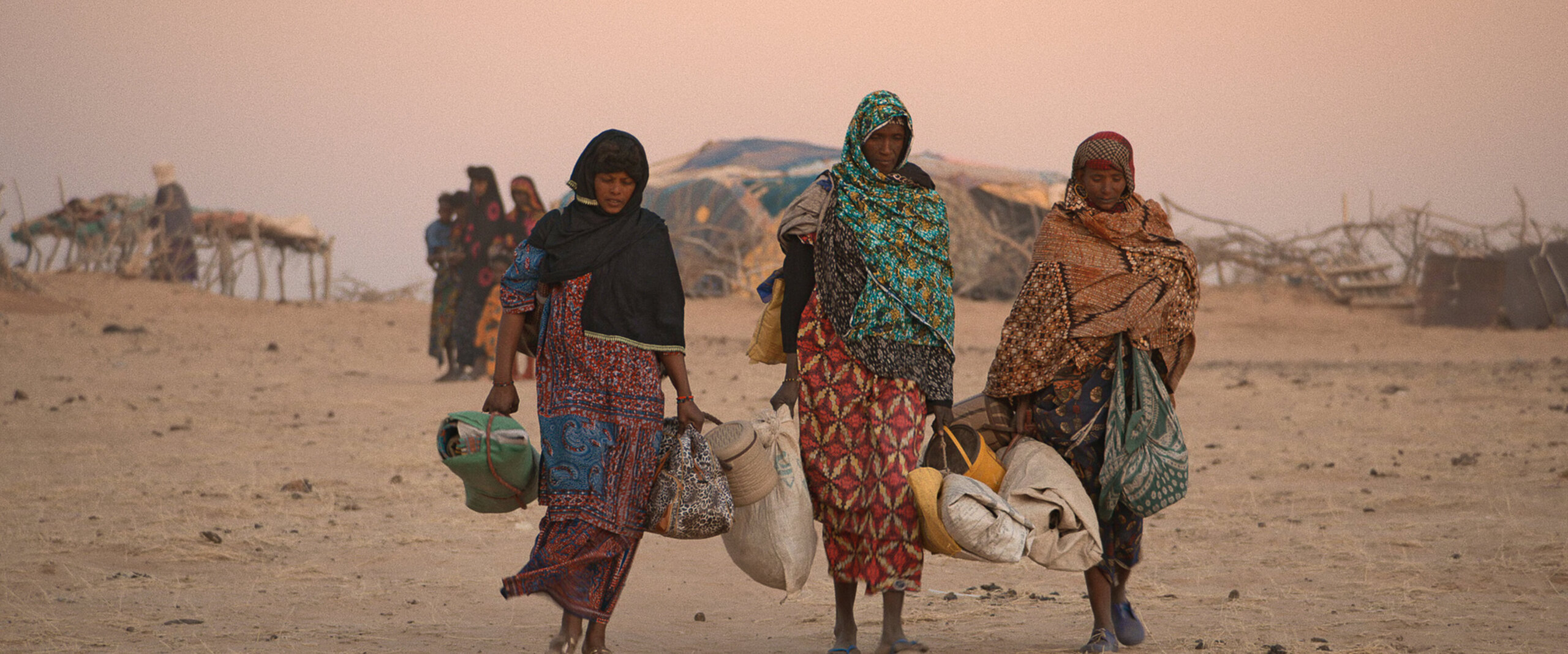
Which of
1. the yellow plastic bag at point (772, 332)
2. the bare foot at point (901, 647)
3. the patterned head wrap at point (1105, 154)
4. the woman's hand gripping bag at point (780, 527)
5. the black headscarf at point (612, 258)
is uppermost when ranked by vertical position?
the patterned head wrap at point (1105, 154)

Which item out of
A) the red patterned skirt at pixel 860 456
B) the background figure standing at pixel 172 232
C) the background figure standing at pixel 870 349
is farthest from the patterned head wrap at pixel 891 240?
the background figure standing at pixel 172 232

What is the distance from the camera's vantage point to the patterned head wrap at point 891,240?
3906 mm

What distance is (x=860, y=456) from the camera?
3924mm

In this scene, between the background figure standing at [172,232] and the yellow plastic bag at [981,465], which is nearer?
the yellow plastic bag at [981,465]

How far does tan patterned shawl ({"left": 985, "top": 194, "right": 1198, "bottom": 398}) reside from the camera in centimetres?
403

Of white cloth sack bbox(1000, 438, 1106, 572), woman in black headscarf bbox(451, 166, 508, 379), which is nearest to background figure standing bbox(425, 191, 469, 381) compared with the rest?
woman in black headscarf bbox(451, 166, 508, 379)

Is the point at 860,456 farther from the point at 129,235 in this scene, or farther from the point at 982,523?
the point at 129,235

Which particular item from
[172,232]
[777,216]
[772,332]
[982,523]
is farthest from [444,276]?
[172,232]

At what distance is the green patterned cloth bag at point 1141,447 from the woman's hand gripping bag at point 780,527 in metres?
0.96

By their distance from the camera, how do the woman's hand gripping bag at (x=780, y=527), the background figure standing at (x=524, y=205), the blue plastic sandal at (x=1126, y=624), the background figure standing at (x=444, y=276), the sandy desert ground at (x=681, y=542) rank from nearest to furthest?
the woman's hand gripping bag at (x=780, y=527), the blue plastic sandal at (x=1126, y=624), the sandy desert ground at (x=681, y=542), the background figure standing at (x=524, y=205), the background figure standing at (x=444, y=276)

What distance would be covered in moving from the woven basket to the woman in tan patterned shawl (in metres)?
0.90

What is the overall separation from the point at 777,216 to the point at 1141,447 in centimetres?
2067

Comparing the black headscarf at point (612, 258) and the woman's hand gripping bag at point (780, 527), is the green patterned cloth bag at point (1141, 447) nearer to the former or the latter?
the woman's hand gripping bag at point (780, 527)

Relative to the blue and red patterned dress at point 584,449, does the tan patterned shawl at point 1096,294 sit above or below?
above
